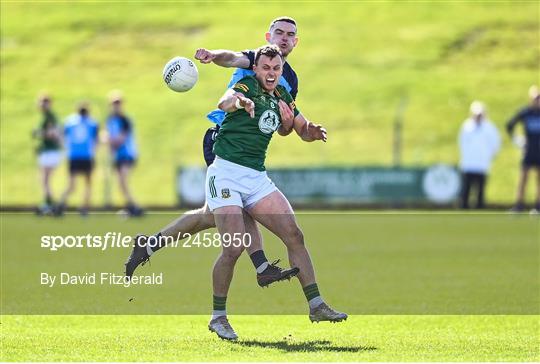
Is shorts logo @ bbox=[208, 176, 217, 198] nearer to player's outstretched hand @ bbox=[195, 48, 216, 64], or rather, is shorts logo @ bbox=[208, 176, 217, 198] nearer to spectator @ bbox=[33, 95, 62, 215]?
player's outstretched hand @ bbox=[195, 48, 216, 64]

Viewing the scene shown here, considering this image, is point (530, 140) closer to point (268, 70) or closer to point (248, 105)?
point (268, 70)

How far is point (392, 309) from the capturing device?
1165cm

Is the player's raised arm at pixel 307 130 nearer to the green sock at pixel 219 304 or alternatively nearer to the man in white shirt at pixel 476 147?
the green sock at pixel 219 304

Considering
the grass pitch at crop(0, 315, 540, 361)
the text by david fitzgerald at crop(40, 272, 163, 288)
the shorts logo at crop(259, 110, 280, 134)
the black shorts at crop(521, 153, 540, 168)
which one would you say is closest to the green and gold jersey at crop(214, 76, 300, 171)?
the shorts logo at crop(259, 110, 280, 134)

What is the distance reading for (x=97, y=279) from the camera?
46.1ft

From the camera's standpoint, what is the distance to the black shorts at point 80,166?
2653cm

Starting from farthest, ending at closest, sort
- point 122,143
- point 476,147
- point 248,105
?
point 476,147 < point 122,143 < point 248,105

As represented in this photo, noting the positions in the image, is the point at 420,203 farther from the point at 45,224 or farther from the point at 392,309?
the point at 392,309

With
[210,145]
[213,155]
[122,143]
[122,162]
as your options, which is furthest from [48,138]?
[213,155]

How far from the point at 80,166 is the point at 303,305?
15.3 m

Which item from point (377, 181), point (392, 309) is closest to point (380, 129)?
point (377, 181)

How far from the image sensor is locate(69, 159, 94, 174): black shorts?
2653 cm

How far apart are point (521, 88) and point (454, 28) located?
37.5 feet

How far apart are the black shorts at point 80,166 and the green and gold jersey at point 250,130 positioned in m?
17.1
